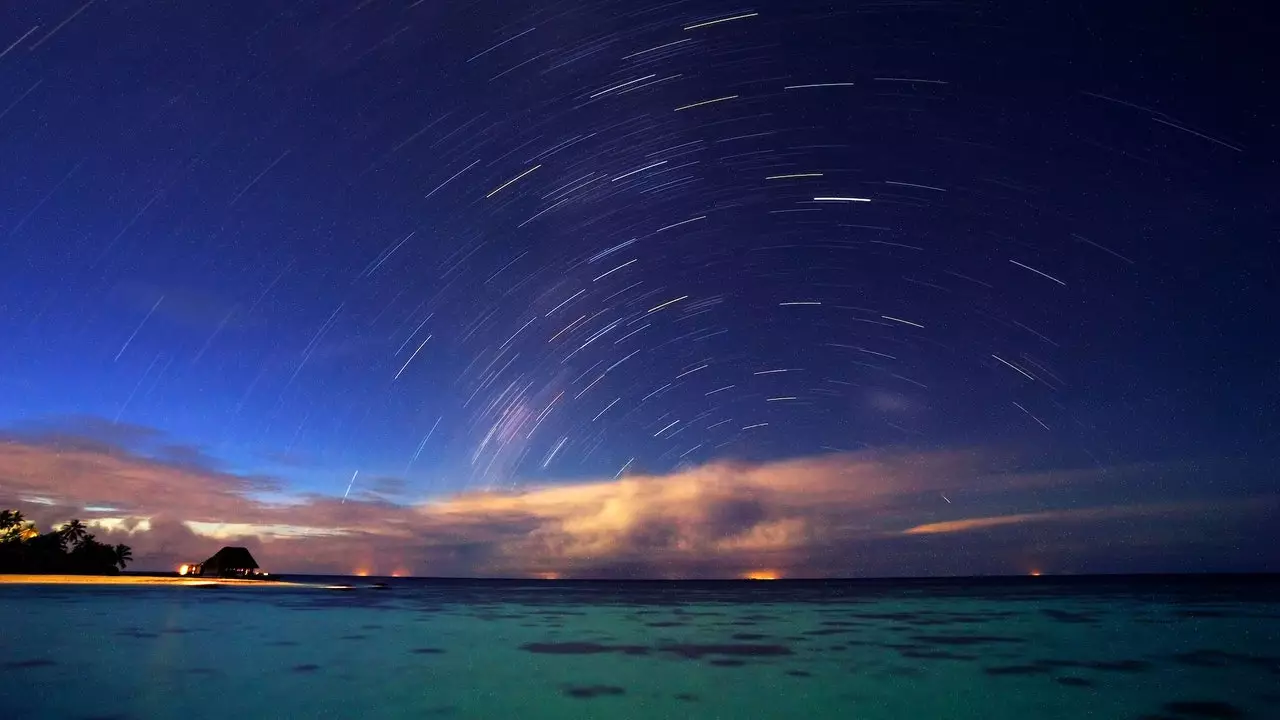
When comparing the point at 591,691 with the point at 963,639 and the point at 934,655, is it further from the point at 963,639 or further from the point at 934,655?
the point at 963,639

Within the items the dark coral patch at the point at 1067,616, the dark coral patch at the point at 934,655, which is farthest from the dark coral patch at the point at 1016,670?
the dark coral patch at the point at 1067,616

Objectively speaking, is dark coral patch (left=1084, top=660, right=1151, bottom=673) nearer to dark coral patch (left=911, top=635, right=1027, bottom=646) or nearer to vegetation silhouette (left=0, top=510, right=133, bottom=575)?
dark coral patch (left=911, top=635, right=1027, bottom=646)

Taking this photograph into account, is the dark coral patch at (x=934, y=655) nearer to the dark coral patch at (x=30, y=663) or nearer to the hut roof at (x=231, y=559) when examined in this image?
the dark coral patch at (x=30, y=663)

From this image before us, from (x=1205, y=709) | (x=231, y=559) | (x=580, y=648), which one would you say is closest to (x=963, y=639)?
(x=1205, y=709)

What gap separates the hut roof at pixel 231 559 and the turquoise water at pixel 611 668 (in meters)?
45.7

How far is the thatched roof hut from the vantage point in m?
79.9

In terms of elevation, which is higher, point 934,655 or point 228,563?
point 228,563

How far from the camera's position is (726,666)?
22047 millimetres

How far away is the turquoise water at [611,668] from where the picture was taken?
1591cm

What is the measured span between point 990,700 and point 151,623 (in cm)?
3317

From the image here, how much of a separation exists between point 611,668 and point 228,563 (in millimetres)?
76117

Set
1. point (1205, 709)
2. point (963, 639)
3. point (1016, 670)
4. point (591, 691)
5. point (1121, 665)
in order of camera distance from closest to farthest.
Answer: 1. point (1205, 709)
2. point (591, 691)
3. point (1016, 670)
4. point (1121, 665)
5. point (963, 639)

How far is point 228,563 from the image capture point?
3162 inches

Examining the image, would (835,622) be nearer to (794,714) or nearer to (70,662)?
(794,714)
